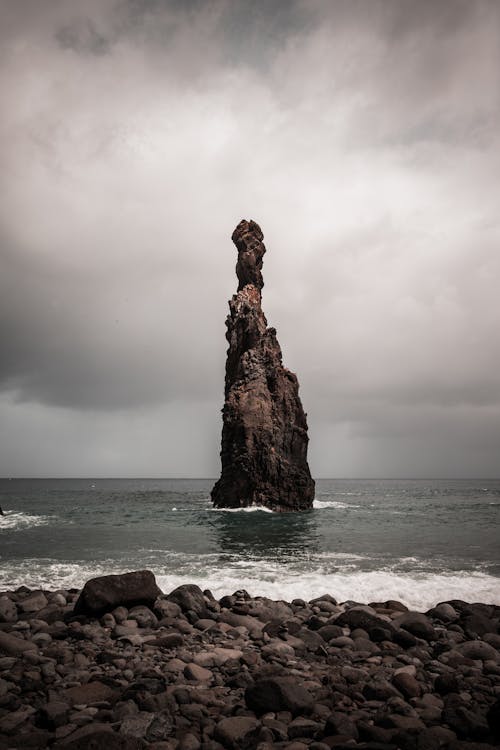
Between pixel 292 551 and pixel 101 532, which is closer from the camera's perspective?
pixel 292 551

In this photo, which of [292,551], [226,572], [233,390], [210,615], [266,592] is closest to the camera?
[210,615]

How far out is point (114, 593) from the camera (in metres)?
10.6

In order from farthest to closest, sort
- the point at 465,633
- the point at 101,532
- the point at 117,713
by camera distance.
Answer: the point at 101,532
the point at 465,633
the point at 117,713

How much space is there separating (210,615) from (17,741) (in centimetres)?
613

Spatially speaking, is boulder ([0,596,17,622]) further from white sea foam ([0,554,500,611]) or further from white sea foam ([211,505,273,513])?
white sea foam ([211,505,273,513])

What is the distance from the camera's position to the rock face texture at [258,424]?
5609 centimetres

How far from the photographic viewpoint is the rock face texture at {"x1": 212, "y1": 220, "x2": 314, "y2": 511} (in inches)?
2208

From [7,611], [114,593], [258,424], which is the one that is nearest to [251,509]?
[258,424]

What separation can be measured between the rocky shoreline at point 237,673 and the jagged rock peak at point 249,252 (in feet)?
198

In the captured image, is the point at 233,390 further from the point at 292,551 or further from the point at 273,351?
the point at 292,551

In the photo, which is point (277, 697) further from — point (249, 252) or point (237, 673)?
point (249, 252)

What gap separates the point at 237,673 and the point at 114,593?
14.4ft

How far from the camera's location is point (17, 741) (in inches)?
206

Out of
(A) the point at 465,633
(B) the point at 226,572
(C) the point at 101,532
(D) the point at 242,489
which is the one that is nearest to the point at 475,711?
(A) the point at 465,633
